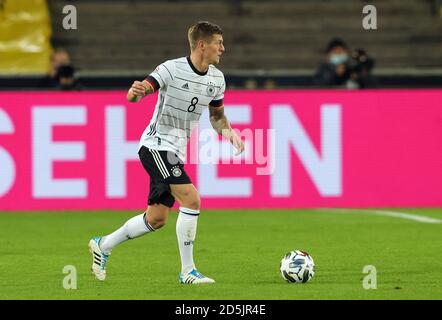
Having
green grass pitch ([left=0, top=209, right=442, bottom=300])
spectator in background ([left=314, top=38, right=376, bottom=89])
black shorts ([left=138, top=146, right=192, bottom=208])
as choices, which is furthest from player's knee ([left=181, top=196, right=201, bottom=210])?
spectator in background ([left=314, top=38, right=376, bottom=89])

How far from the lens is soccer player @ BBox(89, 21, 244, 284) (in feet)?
32.9

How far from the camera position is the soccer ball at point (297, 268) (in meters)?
9.94

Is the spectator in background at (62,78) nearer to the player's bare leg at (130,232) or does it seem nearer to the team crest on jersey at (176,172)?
the player's bare leg at (130,232)

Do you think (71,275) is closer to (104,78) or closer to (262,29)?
(104,78)

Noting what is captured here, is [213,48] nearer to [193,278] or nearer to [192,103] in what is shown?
[192,103]

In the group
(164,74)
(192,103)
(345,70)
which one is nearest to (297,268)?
(192,103)

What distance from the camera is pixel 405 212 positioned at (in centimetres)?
1678

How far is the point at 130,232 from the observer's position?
10.3 m

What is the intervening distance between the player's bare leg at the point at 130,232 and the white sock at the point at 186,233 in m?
0.18

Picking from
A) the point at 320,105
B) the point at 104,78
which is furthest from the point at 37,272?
the point at 104,78

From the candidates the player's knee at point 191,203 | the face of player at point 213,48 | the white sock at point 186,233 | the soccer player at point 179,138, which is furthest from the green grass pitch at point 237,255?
the face of player at point 213,48

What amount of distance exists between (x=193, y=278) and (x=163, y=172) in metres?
0.84

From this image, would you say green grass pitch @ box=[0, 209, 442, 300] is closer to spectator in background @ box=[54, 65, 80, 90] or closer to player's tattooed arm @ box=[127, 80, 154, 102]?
player's tattooed arm @ box=[127, 80, 154, 102]

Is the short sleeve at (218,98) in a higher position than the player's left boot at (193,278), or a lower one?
higher
